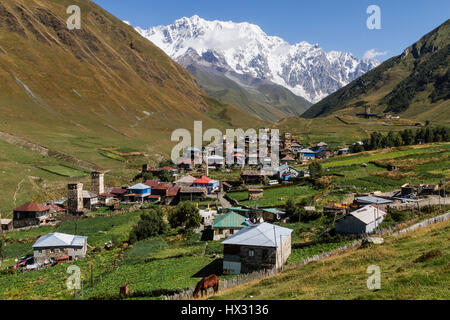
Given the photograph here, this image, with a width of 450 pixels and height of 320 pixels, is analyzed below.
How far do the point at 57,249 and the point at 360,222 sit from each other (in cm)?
3487

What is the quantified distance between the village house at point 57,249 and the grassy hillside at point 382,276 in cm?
3004

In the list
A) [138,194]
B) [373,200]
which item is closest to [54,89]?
[138,194]

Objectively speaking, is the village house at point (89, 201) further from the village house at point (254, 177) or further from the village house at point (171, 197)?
the village house at point (254, 177)

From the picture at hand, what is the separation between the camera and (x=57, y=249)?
44.8 meters

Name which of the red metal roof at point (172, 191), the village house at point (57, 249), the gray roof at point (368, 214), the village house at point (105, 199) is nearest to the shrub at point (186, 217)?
the village house at point (57, 249)

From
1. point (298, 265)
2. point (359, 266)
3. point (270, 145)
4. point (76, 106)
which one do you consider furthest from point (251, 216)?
point (76, 106)

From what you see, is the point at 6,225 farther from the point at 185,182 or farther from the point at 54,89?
the point at 54,89

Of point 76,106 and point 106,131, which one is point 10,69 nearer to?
point 76,106

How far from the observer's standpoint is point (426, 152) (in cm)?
8038

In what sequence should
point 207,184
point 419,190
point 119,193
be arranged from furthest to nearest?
1. point 207,184
2. point 119,193
3. point 419,190

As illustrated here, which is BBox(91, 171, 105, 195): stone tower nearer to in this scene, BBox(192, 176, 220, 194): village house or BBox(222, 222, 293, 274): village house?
BBox(192, 176, 220, 194): village house

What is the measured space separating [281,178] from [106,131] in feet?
297

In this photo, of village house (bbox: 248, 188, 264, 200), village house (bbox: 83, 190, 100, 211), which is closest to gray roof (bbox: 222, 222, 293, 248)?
village house (bbox: 248, 188, 264, 200)

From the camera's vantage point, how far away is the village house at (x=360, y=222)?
3350 cm
